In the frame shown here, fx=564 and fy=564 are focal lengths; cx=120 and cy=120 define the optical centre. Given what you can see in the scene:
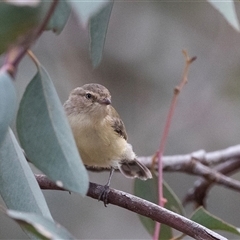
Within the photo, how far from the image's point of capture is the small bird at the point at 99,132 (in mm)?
3332

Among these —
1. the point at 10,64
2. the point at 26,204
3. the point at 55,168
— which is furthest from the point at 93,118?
the point at 10,64

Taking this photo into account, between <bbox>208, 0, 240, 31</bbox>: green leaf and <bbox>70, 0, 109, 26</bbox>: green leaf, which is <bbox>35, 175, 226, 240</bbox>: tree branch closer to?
<bbox>208, 0, 240, 31</bbox>: green leaf

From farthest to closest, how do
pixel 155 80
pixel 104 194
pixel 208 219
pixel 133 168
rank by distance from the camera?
1. pixel 155 80
2. pixel 133 168
3. pixel 104 194
4. pixel 208 219

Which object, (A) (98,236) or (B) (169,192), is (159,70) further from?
(B) (169,192)

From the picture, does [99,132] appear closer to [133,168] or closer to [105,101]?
[105,101]

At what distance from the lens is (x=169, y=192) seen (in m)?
2.89

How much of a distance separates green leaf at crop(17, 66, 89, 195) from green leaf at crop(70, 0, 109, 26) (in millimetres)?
355

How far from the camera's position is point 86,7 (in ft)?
3.59

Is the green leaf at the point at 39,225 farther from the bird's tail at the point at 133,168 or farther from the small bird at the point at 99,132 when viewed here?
the bird's tail at the point at 133,168

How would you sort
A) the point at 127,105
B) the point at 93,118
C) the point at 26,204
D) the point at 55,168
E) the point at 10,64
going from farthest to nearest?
the point at 127,105
the point at 93,118
the point at 26,204
the point at 55,168
the point at 10,64

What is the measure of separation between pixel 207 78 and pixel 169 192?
3.30 metres

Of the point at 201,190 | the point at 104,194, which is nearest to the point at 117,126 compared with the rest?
the point at 201,190

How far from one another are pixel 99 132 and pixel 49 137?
2.06 metres

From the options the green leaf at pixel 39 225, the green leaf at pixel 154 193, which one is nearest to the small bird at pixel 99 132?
the green leaf at pixel 154 193
